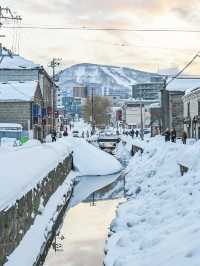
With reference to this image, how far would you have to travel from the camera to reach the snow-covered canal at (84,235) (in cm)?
1678

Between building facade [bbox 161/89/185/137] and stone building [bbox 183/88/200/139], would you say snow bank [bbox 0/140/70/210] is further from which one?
building facade [bbox 161/89/185/137]

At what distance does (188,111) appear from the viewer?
6738cm

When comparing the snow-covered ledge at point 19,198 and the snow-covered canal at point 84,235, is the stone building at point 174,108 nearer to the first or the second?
the snow-covered canal at point 84,235

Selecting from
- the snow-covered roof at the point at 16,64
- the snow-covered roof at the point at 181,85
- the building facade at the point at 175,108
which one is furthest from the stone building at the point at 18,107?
the snow-covered roof at the point at 181,85

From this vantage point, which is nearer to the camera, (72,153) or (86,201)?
(86,201)

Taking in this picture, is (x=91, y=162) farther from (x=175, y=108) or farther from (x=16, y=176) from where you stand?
(x=16, y=176)

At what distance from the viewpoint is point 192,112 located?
64688mm

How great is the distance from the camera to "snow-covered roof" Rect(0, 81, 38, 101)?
6956 cm

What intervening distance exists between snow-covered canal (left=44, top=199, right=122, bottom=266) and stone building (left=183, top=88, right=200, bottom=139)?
1270 inches

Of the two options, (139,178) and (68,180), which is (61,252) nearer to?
(139,178)

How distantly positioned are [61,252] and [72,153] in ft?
111

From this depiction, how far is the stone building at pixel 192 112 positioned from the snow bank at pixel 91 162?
40.8ft

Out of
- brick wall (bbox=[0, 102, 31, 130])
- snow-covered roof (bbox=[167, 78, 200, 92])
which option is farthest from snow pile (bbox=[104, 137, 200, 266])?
snow-covered roof (bbox=[167, 78, 200, 92])

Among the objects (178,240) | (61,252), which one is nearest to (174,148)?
(61,252)
